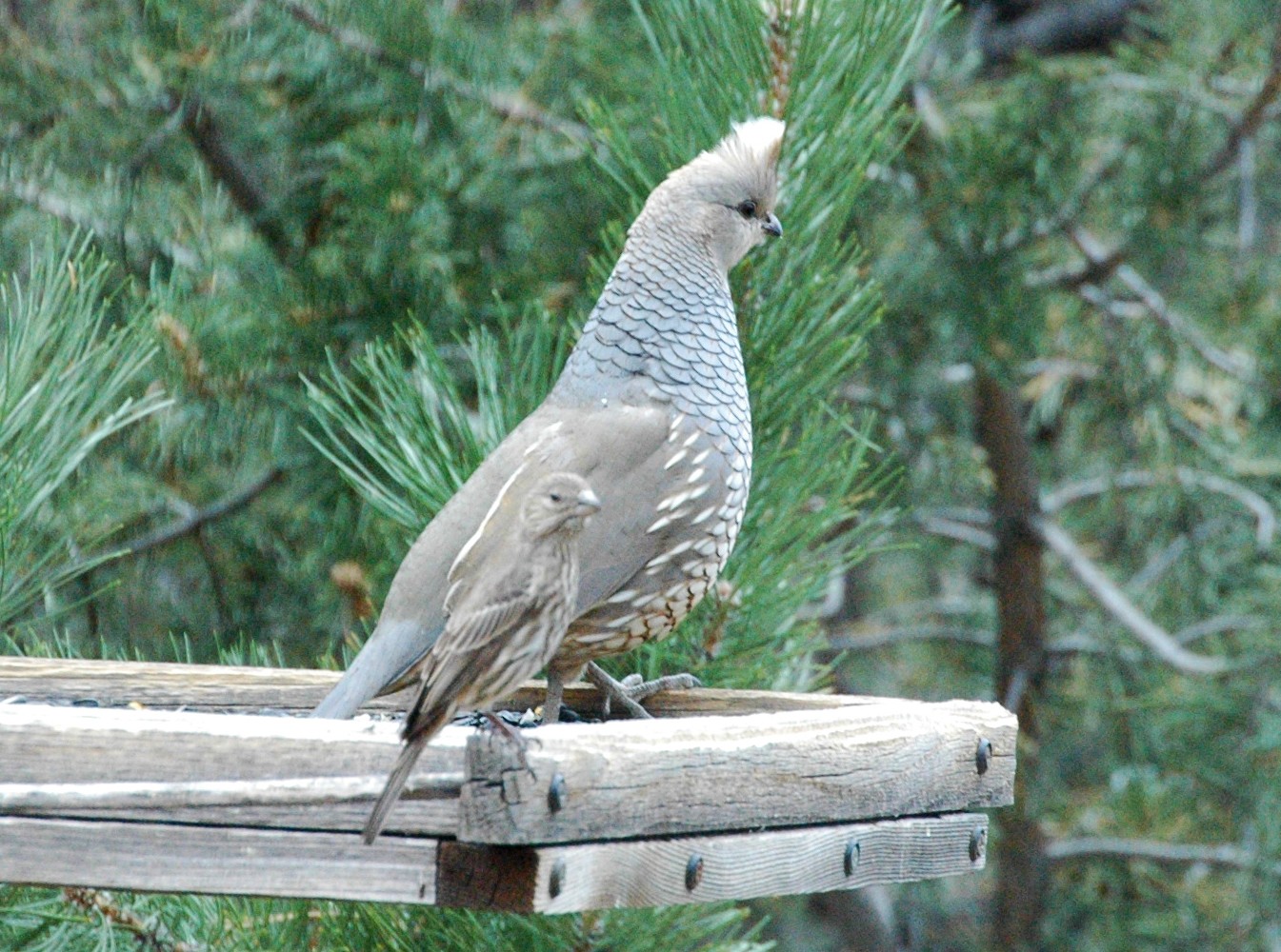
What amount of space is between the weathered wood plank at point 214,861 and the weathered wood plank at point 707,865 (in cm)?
5

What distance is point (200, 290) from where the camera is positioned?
146 inches

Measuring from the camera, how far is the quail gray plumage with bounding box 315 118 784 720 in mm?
2207

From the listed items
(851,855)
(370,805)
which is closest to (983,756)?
(851,855)

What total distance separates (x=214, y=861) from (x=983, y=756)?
985 millimetres

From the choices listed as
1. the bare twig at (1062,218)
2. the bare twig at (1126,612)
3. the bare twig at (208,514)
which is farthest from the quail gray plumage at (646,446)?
the bare twig at (1126,612)

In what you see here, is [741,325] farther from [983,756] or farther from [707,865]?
[707,865]

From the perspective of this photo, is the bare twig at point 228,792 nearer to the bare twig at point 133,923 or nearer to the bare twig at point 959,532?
the bare twig at point 133,923

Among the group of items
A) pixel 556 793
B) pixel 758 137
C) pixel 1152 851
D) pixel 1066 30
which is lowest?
pixel 1152 851

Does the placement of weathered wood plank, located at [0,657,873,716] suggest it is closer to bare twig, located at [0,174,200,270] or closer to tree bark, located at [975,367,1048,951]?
bare twig, located at [0,174,200,270]

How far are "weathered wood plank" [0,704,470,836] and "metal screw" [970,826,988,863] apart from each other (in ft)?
2.70

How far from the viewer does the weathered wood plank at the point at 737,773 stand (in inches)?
59.9

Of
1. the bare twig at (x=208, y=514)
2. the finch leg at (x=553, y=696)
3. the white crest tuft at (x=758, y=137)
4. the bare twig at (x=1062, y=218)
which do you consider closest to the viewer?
the finch leg at (x=553, y=696)

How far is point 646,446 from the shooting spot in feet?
7.73

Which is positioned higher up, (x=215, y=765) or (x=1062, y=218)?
(x=1062, y=218)
